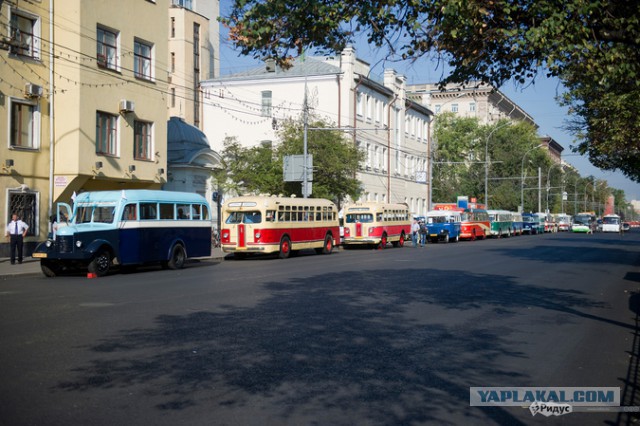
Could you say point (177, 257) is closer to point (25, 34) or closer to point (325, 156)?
point (25, 34)

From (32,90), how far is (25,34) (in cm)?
217

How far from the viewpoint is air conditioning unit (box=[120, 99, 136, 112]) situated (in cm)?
2900

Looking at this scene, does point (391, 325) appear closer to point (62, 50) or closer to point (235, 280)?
point (235, 280)

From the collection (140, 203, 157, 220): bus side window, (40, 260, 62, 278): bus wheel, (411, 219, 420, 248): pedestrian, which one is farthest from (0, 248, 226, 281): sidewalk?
(411, 219, 420, 248): pedestrian

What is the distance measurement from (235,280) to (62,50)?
1442 centimetres

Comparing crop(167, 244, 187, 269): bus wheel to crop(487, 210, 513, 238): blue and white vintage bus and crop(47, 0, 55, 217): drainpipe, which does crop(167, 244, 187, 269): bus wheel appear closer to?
crop(47, 0, 55, 217): drainpipe

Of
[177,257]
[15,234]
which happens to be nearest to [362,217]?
[177,257]

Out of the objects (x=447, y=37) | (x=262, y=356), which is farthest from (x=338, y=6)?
(x=262, y=356)

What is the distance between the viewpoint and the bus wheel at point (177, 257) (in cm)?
2288

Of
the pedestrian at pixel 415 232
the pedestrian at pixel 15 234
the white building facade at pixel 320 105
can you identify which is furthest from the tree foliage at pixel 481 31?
the white building facade at pixel 320 105

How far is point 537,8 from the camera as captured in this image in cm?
918

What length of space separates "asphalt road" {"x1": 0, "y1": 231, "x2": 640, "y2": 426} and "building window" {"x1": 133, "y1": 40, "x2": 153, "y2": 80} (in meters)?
15.7

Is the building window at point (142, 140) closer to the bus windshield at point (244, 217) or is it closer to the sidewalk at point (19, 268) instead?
the bus windshield at point (244, 217)

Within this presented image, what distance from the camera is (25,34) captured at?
2570 centimetres
